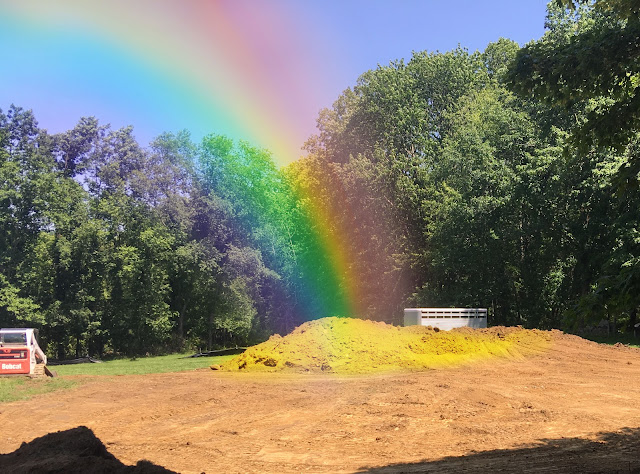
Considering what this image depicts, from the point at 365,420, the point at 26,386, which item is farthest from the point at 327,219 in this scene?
the point at 365,420

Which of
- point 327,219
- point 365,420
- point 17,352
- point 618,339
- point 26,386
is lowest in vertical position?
point 365,420

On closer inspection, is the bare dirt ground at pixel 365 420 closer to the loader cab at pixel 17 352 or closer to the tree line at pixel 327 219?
the loader cab at pixel 17 352

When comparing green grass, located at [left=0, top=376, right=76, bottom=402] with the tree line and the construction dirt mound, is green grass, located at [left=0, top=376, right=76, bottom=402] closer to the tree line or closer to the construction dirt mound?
the construction dirt mound

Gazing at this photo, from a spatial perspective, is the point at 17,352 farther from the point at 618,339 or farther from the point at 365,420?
the point at 618,339

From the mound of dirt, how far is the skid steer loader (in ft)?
52.0

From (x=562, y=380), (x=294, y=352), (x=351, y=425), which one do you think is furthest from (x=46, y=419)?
(x=562, y=380)

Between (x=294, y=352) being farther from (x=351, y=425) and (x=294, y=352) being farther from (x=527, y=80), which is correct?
(x=527, y=80)

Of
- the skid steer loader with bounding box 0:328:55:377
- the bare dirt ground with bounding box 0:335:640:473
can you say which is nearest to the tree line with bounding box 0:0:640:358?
the bare dirt ground with bounding box 0:335:640:473

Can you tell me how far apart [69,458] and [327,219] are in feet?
142

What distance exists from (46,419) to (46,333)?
3089 cm

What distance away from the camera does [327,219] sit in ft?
161

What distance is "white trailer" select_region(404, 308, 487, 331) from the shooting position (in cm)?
2975

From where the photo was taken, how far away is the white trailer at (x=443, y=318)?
2975 cm

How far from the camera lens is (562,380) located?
60.8 feet
